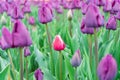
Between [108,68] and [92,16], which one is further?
[92,16]

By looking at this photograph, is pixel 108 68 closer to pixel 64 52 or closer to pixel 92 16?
pixel 92 16

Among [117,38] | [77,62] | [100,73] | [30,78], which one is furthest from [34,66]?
[100,73]

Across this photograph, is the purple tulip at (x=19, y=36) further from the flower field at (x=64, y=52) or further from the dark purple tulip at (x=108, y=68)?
the dark purple tulip at (x=108, y=68)

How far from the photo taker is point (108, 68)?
1171 millimetres

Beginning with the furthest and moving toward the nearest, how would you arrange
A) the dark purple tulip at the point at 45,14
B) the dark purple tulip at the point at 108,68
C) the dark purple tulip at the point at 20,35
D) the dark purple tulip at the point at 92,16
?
the dark purple tulip at the point at 45,14
the dark purple tulip at the point at 92,16
the dark purple tulip at the point at 20,35
the dark purple tulip at the point at 108,68

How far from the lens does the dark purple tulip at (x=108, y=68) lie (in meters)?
1.16

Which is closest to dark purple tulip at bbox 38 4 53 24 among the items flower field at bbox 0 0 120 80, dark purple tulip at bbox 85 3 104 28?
flower field at bbox 0 0 120 80

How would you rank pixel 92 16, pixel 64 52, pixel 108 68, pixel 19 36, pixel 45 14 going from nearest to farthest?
1. pixel 108 68
2. pixel 19 36
3. pixel 92 16
4. pixel 45 14
5. pixel 64 52

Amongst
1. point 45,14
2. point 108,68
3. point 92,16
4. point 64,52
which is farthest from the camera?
point 64,52

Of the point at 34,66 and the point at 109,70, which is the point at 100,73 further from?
the point at 34,66

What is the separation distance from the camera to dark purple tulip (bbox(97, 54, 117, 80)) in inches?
45.6

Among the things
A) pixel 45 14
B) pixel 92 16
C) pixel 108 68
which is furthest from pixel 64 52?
pixel 108 68

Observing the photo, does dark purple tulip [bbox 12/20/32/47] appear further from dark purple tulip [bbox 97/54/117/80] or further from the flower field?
dark purple tulip [bbox 97/54/117/80]

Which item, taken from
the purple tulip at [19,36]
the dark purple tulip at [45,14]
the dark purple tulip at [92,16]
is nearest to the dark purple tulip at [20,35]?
the purple tulip at [19,36]
